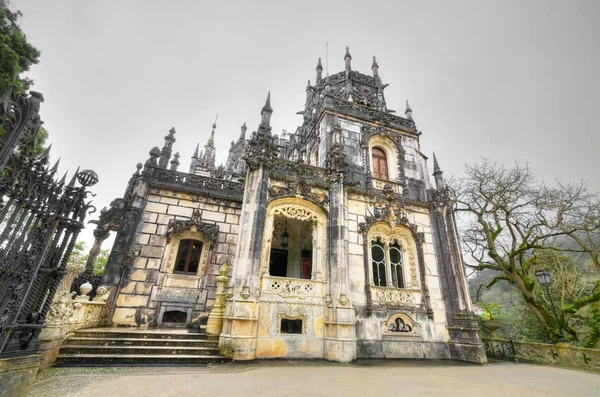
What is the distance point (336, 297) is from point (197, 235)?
6.73 meters

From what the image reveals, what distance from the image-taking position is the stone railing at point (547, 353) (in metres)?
8.89

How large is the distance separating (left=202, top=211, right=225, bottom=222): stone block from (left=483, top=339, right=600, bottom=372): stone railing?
45.1 feet

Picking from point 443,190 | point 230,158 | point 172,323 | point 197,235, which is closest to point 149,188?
point 197,235

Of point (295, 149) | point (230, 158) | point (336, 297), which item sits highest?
point (230, 158)

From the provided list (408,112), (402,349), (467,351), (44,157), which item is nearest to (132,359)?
(44,157)

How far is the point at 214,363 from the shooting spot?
7371 mm

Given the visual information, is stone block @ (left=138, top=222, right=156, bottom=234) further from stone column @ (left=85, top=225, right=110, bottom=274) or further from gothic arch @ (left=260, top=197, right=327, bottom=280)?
gothic arch @ (left=260, top=197, right=327, bottom=280)

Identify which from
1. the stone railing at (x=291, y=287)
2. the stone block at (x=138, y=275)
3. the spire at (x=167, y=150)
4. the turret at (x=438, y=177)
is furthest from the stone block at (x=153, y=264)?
the turret at (x=438, y=177)

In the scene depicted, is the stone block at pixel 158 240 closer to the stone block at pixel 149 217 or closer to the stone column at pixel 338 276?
the stone block at pixel 149 217

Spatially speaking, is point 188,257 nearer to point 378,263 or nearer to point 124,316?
point 124,316

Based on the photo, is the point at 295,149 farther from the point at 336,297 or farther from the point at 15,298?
the point at 15,298

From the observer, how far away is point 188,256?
11484mm

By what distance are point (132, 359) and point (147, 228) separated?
5666mm

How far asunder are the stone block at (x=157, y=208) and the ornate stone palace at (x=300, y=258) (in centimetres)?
4
